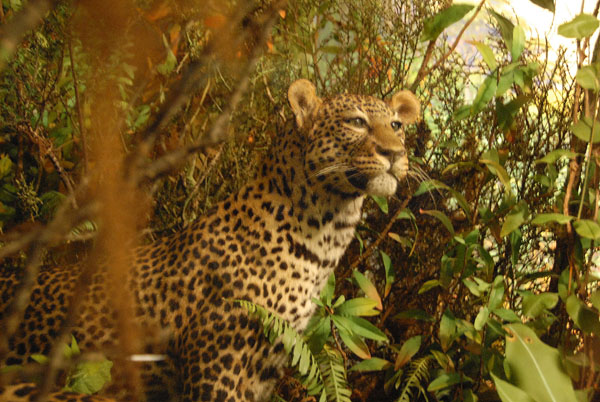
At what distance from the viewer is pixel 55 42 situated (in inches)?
77.5

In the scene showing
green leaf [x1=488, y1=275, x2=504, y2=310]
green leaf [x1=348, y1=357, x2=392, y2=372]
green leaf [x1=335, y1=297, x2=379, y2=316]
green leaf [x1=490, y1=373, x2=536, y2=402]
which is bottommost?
green leaf [x1=348, y1=357, x2=392, y2=372]

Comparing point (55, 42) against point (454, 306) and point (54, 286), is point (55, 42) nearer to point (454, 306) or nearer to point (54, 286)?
point (54, 286)

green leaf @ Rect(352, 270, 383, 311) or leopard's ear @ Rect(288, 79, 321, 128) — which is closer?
leopard's ear @ Rect(288, 79, 321, 128)

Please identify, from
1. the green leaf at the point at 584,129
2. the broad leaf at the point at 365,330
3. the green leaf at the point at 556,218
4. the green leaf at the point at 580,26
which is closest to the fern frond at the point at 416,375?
the broad leaf at the point at 365,330

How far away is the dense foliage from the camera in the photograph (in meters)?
1.68

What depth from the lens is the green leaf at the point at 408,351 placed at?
199 centimetres

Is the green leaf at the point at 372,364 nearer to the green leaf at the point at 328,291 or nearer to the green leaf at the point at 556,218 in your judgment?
the green leaf at the point at 328,291

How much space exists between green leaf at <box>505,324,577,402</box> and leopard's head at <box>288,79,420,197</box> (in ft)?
1.89

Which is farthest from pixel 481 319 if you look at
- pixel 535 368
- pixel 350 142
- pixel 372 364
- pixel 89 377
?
pixel 89 377

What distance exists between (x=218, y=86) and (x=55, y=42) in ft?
2.07

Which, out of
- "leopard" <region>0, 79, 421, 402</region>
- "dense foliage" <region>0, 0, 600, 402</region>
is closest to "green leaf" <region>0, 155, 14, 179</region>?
"dense foliage" <region>0, 0, 600, 402</region>

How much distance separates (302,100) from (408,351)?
0.99 meters

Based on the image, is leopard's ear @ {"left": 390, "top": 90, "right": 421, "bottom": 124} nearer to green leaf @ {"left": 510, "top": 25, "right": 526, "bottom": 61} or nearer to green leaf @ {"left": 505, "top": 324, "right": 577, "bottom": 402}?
green leaf @ {"left": 510, "top": 25, "right": 526, "bottom": 61}

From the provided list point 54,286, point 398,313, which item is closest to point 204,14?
point 54,286
